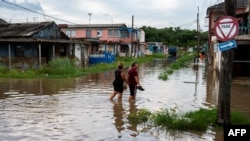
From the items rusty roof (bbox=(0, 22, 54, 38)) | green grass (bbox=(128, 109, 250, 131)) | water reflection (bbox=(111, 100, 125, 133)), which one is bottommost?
water reflection (bbox=(111, 100, 125, 133))

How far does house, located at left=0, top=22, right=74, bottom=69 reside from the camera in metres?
28.5

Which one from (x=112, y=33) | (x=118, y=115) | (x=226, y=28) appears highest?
(x=112, y=33)

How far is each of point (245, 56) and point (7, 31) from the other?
775 inches

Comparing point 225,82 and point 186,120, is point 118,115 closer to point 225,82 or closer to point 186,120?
point 186,120

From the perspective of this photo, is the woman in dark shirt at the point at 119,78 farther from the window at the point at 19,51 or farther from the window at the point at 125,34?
the window at the point at 125,34

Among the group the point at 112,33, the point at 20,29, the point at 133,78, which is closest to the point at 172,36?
the point at 112,33

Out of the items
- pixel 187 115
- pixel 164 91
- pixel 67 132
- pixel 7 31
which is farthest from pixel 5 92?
pixel 7 31

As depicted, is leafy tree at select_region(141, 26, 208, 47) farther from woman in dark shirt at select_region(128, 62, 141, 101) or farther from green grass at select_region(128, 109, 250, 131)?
green grass at select_region(128, 109, 250, 131)

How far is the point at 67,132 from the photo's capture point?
30.1ft

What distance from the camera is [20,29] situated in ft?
101

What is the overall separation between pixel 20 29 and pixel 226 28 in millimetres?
24975

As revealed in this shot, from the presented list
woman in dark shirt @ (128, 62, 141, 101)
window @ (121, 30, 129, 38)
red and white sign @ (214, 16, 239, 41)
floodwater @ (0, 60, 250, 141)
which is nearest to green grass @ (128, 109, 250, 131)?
floodwater @ (0, 60, 250, 141)

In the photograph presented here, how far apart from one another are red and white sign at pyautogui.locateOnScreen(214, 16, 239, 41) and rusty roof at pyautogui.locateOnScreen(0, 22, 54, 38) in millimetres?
21679

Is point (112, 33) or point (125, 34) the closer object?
point (112, 33)
